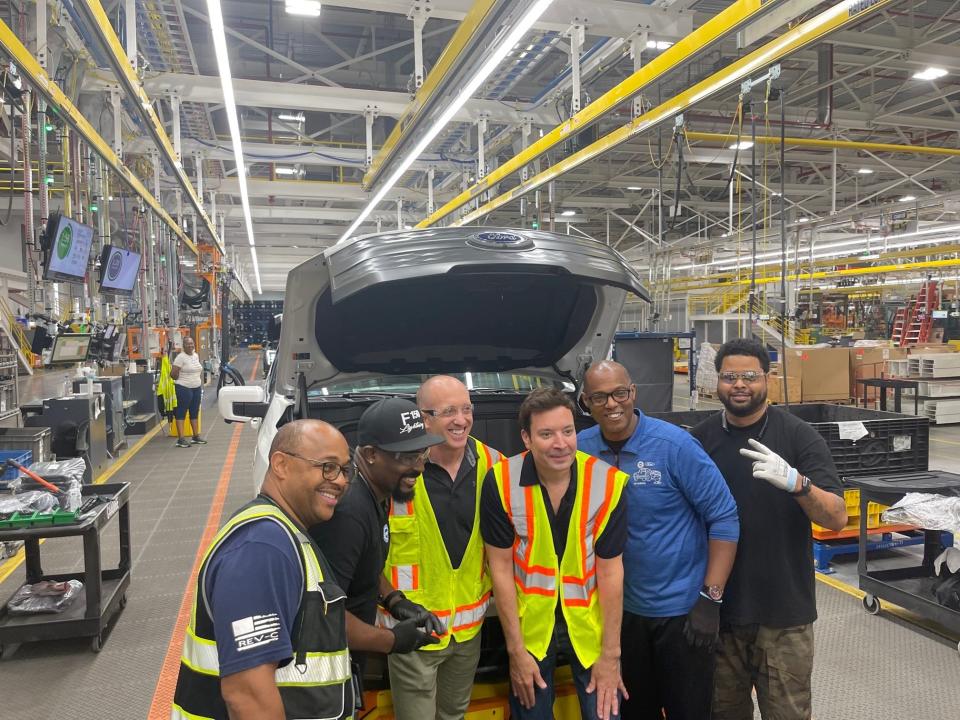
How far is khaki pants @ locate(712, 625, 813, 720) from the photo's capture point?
212 cm

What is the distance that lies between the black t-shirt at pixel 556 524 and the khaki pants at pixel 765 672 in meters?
0.64

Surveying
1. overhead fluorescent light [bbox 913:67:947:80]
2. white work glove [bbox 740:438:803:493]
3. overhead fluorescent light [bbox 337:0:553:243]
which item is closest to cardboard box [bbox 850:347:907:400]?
overhead fluorescent light [bbox 913:67:947:80]

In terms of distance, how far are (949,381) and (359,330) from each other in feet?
38.8

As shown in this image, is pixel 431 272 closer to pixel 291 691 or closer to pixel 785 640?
pixel 291 691

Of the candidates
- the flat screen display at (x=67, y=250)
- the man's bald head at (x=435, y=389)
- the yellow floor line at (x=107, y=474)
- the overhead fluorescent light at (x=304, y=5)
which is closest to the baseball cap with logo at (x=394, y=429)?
the man's bald head at (x=435, y=389)

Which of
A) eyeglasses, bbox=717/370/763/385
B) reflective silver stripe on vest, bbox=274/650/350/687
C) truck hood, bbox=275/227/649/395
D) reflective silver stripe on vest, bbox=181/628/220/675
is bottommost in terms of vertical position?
reflective silver stripe on vest, bbox=274/650/350/687

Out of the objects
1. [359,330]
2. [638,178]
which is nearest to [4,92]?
[359,330]

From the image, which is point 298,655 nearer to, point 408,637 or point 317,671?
point 317,671

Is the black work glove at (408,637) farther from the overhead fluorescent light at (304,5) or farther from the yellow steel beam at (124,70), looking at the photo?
the overhead fluorescent light at (304,5)

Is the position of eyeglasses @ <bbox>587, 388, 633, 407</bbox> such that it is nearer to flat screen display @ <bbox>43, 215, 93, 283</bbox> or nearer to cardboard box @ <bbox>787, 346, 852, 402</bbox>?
flat screen display @ <bbox>43, 215, 93, 283</bbox>

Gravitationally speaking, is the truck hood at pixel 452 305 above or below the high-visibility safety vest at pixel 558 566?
above

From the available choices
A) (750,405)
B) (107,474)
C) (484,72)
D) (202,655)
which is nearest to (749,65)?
(484,72)

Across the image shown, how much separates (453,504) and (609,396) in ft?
1.99

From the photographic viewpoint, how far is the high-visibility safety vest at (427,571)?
1926mm
